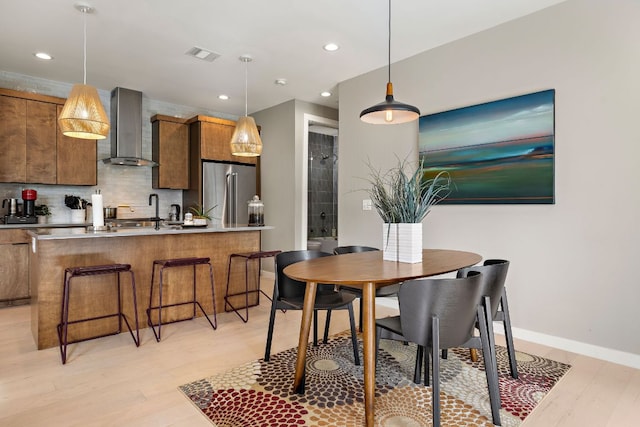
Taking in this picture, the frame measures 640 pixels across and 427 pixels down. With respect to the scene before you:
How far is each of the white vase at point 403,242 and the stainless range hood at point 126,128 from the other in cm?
414

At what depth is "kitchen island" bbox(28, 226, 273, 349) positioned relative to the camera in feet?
9.61

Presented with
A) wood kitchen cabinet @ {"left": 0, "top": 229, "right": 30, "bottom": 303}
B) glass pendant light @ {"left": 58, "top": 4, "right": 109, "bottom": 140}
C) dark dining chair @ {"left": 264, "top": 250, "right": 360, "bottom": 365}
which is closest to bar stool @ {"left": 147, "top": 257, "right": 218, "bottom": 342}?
dark dining chair @ {"left": 264, "top": 250, "right": 360, "bottom": 365}

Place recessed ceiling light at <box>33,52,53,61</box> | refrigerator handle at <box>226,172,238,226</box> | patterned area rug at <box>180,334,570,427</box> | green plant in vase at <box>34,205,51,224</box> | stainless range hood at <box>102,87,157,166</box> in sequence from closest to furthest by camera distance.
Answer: patterned area rug at <box>180,334,570,427</box> < recessed ceiling light at <box>33,52,53,61</box> < green plant in vase at <box>34,205,51,224</box> < stainless range hood at <box>102,87,157,166</box> < refrigerator handle at <box>226,172,238,226</box>

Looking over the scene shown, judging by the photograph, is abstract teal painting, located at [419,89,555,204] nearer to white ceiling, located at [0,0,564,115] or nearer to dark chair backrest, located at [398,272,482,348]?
white ceiling, located at [0,0,564,115]

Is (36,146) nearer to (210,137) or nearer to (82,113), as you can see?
(210,137)

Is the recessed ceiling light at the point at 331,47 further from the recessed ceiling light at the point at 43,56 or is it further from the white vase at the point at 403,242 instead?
the recessed ceiling light at the point at 43,56

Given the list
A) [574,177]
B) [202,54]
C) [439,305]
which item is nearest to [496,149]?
[574,177]

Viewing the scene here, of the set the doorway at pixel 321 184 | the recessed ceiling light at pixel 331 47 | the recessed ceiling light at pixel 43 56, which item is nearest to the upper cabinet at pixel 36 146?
the recessed ceiling light at pixel 43 56

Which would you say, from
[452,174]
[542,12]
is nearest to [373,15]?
[542,12]

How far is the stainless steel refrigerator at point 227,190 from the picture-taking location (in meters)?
5.66

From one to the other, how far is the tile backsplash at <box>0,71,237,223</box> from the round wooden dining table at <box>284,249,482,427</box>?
4268 mm

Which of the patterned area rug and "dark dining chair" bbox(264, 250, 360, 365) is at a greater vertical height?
"dark dining chair" bbox(264, 250, 360, 365)

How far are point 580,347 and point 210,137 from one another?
5116mm

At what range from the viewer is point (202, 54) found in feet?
13.0
